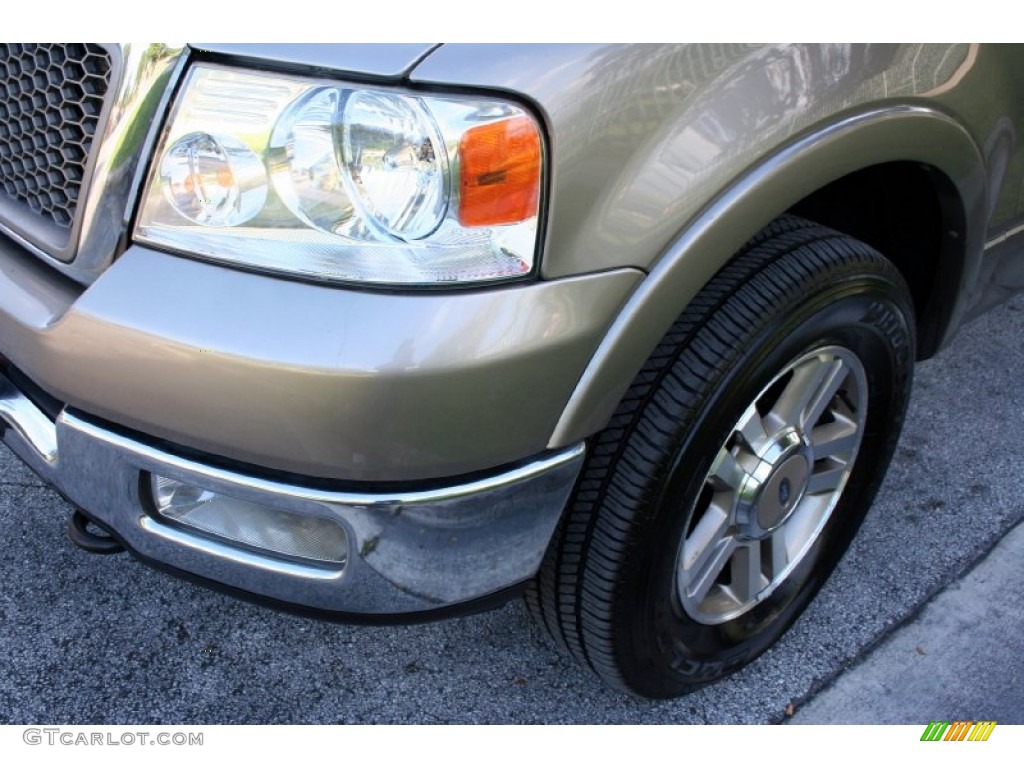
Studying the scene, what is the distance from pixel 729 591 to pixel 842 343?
1.85 feet

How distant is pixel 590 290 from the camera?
1347 mm

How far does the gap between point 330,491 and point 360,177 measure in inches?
17.0

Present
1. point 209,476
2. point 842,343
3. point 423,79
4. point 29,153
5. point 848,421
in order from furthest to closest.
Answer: point 848,421 → point 842,343 → point 29,153 → point 209,476 → point 423,79

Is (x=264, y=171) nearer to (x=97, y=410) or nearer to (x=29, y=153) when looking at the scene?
(x=97, y=410)

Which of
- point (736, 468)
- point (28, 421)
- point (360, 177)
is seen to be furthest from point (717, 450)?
point (28, 421)

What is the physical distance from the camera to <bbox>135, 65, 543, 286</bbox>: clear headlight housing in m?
1.29

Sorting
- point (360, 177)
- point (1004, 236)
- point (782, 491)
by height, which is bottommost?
point (782, 491)

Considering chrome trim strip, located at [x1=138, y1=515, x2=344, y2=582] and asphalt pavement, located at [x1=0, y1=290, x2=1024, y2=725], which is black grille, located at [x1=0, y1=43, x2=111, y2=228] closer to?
chrome trim strip, located at [x1=138, y1=515, x2=344, y2=582]

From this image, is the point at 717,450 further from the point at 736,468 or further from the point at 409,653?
the point at 409,653

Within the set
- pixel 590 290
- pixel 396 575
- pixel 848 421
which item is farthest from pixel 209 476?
pixel 848 421
